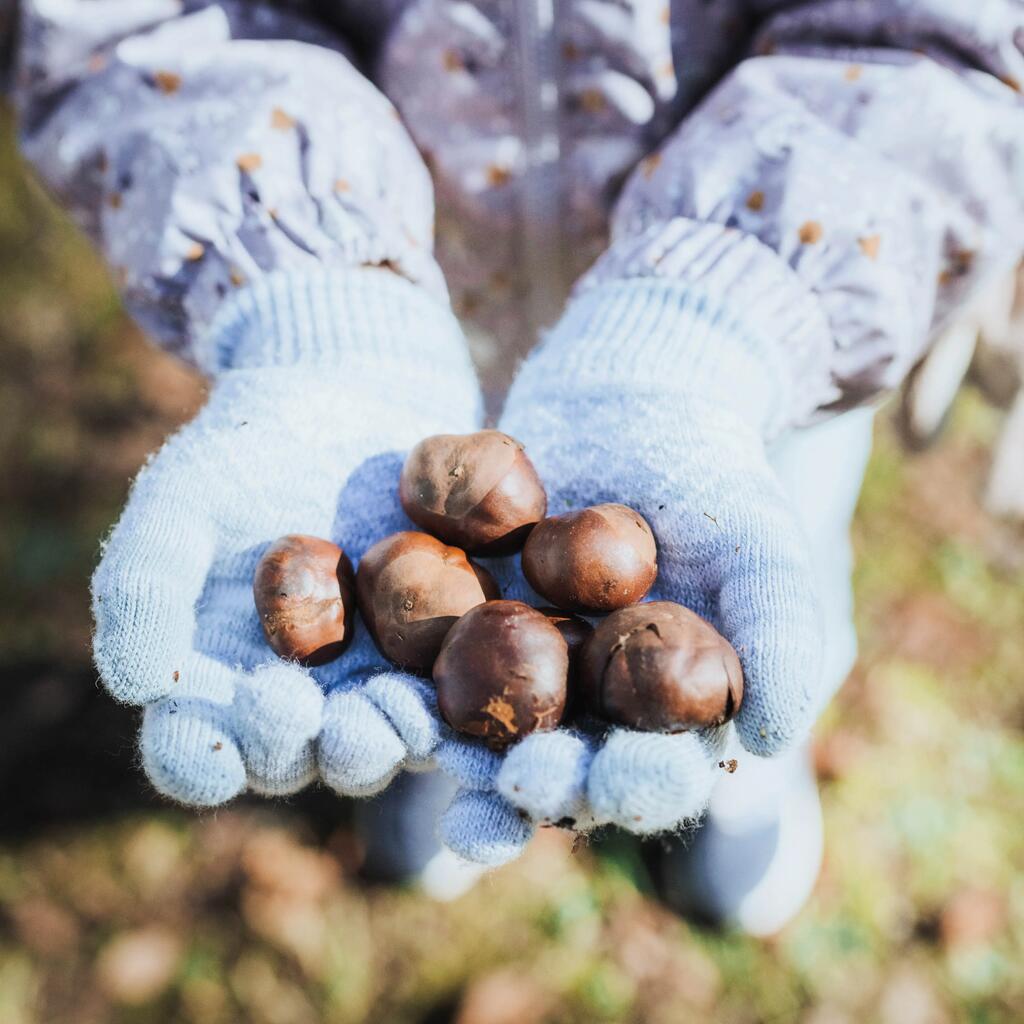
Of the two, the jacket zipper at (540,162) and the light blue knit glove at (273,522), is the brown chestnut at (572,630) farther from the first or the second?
the jacket zipper at (540,162)

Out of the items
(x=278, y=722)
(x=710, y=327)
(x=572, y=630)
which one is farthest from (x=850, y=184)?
(x=278, y=722)

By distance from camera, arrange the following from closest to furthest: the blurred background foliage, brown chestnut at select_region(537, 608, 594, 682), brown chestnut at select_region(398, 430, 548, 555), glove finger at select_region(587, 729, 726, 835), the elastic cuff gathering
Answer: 1. glove finger at select_region(587, 729, 726, 835)
2. brown chestnut at select_region(537, 608, 594, 682)
3. brown chestnut at select_region(398, 430, 548, 555)
4. the elastic cuff gathering
5. the blurred background foliage

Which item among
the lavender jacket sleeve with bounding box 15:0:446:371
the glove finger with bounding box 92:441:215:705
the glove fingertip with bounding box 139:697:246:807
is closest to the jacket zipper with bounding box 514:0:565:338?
the lavender jacket sleeve with bounding box 15:0:446:371

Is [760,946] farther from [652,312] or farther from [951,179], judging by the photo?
[951,179]

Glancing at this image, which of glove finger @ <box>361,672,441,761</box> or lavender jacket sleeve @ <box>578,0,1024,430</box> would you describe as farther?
lavender jacket sleeve @ <box>578,0,1024,430</box>

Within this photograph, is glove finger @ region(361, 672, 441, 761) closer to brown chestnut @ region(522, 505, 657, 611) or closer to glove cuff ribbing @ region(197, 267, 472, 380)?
brown chestnut @ region(522, 505, 657, 611)
